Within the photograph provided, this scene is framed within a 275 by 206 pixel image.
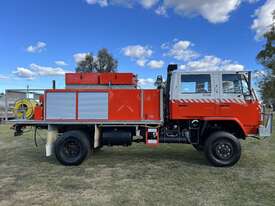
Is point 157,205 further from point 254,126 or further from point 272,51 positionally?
point 272,51

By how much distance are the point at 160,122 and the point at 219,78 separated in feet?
6.37

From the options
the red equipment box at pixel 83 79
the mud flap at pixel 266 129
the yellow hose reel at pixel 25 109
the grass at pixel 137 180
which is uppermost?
the red equipment box at pixel 83 79

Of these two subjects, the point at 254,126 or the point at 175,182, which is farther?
the point at 254,126

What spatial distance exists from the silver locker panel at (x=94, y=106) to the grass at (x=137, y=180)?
1340 mm

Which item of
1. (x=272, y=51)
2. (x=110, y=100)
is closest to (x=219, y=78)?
(x=110, y=100)

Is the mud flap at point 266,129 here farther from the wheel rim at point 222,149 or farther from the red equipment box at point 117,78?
the red equipment box at point 117,78

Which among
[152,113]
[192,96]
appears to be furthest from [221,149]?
[152,113]

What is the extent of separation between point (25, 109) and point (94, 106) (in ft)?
6.31

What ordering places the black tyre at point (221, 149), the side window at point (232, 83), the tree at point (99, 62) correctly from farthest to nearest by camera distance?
the tree at point (99, 62) → the side window at point (232, 83) → the black tyre at point (221, 149)

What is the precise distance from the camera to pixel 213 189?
224 inches

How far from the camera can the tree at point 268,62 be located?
30.2 metres

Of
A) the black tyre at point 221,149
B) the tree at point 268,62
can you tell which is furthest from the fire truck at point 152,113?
the tree at point 268,62

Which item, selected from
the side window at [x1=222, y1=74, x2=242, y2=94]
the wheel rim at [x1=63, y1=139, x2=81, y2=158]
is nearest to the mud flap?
the side window at [x1=222, y1=74, x2=242, y2=94]

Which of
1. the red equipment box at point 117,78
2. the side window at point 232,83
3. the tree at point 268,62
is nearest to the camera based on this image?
the side window at point 232,83
